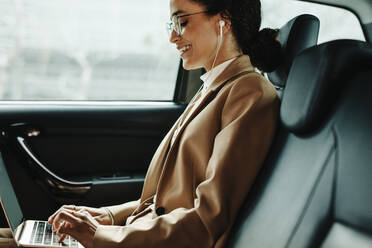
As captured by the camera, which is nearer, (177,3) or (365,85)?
(365,85)

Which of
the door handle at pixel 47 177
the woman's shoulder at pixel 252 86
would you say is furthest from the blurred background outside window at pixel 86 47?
the woman's shoulder at pixel 252 86

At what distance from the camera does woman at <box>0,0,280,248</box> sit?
3.59 ft

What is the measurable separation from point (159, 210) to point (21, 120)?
3.16 feet

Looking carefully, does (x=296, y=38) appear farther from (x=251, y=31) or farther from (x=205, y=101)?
(x=205, y=101)

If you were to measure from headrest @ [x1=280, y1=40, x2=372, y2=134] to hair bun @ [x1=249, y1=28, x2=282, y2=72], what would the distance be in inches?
10.2

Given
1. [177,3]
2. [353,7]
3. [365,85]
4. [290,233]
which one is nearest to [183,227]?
[290,233]

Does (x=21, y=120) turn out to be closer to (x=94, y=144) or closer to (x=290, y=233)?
(x=94, y=144)

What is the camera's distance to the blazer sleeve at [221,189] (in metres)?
1.08

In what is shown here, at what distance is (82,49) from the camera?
2131mm

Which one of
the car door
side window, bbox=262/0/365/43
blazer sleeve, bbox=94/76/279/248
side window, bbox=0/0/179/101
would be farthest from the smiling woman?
side window, bbox=0/0/179/101

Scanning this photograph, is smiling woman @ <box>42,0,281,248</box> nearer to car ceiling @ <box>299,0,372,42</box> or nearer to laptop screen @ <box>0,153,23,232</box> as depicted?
laptop screen @ <box>0,153,23,232</box>

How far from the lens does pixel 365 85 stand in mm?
876

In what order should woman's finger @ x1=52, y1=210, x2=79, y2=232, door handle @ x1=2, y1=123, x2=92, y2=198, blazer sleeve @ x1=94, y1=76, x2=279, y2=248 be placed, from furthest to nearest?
door handle @ x1=2, y1=123, x2=92, y2=198, woman's finger @ x1=52, y1=210, x2=79, y2=232, blazer sleeve @ x1=94, y1=76, x2=279, y2=248

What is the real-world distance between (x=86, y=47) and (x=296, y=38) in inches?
46.4
